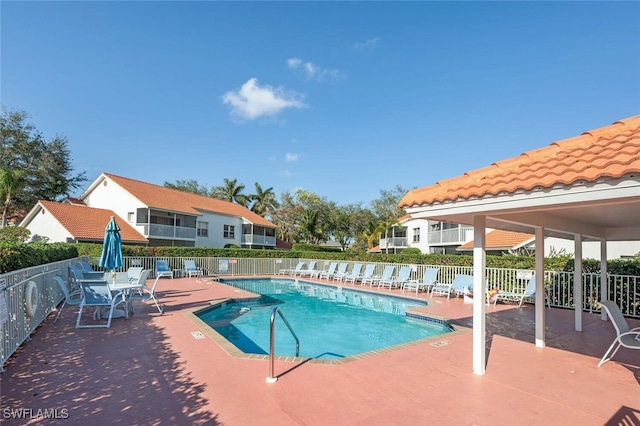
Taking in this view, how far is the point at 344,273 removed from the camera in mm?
19109

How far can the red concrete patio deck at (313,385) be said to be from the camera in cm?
359

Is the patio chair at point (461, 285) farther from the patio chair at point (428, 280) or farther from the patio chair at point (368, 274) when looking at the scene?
the patio chair at point (368, 274)

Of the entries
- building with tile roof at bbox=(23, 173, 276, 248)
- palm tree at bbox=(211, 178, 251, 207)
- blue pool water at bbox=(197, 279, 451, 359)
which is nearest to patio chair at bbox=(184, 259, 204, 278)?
blue pool water at bbox=(197, 279, 451, 359)

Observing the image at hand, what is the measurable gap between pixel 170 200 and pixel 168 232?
376 centimetres

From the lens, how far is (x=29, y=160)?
31.3 meters

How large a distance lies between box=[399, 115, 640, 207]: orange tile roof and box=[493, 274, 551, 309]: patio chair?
808cm

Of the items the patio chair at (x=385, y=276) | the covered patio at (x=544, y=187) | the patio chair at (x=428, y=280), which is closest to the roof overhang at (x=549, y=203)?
the covered patio at (x=544, y=187)

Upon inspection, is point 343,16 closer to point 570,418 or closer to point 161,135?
point 570,418

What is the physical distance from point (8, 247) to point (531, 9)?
1500 centimetres

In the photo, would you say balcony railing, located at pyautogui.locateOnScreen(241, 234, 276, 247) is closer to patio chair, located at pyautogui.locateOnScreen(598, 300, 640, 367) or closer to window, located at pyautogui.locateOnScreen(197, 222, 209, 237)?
window, located at pyautogui.locateOnScreen(197, 222, 209, 237)

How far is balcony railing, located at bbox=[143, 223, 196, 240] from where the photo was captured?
27000 mm

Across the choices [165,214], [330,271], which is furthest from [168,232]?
[330,271]

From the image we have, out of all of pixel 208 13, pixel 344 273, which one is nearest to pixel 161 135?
pixel 208 13

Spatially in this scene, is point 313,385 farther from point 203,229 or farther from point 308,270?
point 203,229
